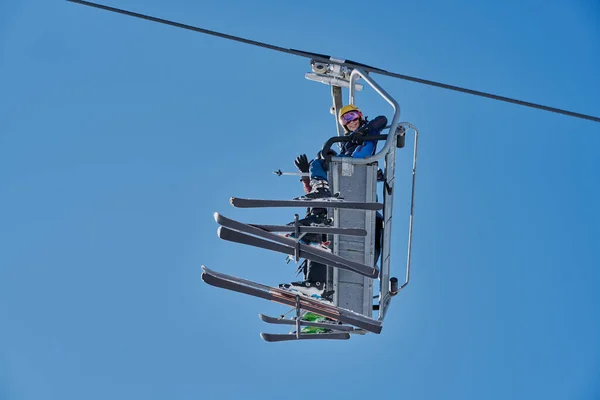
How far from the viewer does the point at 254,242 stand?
12102 mm

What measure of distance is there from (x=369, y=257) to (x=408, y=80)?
268 centimetres

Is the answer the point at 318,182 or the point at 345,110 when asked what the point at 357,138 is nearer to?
the point at 318,182

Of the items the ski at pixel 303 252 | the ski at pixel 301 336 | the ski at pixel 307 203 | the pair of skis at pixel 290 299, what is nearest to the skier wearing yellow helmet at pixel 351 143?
the ski at pixel 307 203

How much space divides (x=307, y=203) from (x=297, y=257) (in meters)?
0.81

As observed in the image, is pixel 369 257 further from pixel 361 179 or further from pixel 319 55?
pixel 319 55

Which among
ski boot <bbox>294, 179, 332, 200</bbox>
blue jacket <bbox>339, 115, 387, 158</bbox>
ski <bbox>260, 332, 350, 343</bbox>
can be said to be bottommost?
ski <bbox>260, 332, 350, 343</bbox>

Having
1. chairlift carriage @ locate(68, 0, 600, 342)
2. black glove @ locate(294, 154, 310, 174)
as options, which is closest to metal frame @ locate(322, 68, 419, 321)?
chairlift carriage @ locate(68, 0, 600, 342)

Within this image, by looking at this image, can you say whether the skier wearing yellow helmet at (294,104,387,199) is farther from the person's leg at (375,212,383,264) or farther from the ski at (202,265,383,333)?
the ski at (202,265,383,333)

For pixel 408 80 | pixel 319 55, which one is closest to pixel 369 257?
pixel 408 80

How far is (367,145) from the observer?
13.1m

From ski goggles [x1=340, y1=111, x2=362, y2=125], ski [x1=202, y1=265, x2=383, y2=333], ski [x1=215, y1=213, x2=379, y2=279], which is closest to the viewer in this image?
ski [x1=215, y1=213, x2=379, y2=279]

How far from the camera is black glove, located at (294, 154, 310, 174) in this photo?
1455cm

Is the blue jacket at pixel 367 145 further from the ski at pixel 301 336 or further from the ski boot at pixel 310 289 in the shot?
the ski at pixel 301 336

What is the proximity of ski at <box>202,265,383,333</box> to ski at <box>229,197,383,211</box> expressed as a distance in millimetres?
1225
